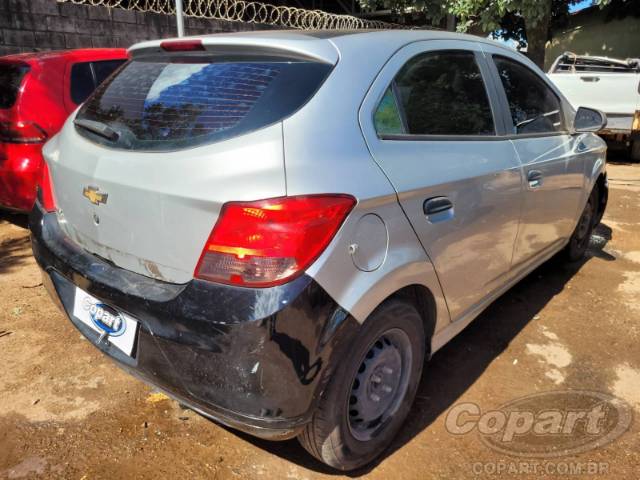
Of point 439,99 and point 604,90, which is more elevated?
point 439,99

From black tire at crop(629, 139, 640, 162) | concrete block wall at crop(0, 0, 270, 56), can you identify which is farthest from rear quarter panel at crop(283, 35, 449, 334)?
black tire at crop(629, 139, 640, 162)

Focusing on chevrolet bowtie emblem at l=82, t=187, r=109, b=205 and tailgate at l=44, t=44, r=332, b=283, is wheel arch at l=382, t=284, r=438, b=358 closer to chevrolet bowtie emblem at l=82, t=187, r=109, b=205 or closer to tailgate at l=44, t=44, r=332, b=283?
tailgate at l=44, t=44, r=332, b=283

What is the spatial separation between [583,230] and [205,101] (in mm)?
3514

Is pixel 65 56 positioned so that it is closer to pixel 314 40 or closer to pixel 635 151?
pixel 314 40

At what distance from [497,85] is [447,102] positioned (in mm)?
497

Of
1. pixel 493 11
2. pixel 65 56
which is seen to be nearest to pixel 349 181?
pixel 65 56

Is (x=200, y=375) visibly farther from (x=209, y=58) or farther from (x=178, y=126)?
(x=209, y=58)

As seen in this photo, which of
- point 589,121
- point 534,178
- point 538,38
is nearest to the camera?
point 534,178

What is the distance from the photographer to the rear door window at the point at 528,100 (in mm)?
2877

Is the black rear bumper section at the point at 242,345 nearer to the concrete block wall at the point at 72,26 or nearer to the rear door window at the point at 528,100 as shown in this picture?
the rear door window at the point at 528,100

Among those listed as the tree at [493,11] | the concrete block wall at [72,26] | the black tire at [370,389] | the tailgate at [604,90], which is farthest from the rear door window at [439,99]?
the tree at [493,11]

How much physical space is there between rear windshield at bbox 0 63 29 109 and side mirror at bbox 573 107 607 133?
4.12 metres

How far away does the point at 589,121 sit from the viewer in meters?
3.41

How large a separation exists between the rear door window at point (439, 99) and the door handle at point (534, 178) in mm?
372
